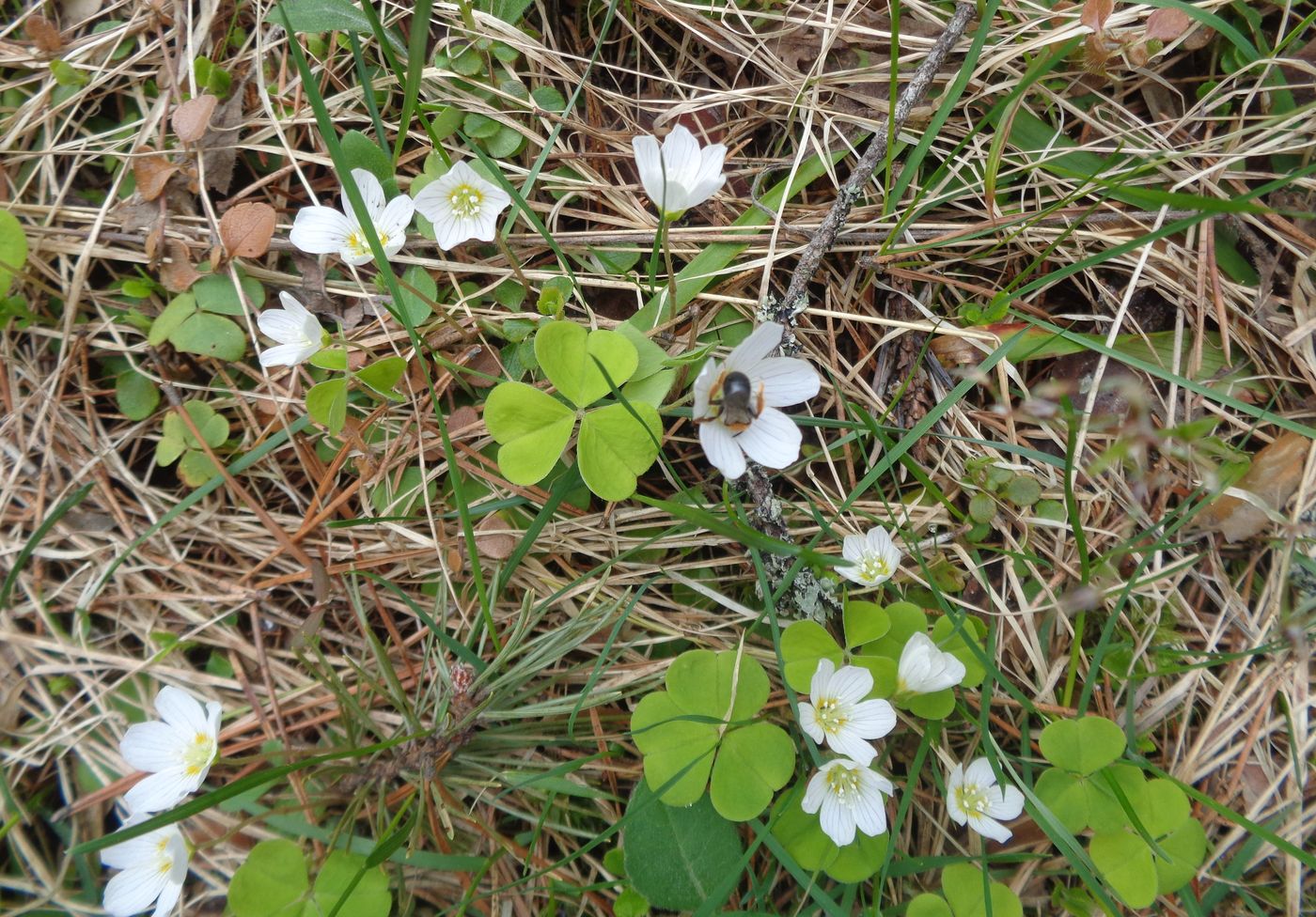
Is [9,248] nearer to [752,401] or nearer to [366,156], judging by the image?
[366,156]

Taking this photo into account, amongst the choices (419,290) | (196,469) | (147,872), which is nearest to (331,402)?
(419,290)

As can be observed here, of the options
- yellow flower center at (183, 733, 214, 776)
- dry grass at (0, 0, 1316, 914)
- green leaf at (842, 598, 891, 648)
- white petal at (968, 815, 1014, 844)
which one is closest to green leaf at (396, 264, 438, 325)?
dry grass at (0, 0, 1316, 914)

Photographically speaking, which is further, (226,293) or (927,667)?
(226,293)

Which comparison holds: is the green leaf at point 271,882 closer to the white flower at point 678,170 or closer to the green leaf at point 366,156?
the green leaf at point 366,156

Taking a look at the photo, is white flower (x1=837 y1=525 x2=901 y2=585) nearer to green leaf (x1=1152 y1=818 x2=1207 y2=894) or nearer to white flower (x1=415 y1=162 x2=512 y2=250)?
green leaf (x1=1152 y1=818 x2=1207 y2=894)

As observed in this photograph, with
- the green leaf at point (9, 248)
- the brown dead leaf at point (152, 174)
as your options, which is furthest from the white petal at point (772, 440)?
the green leaf at point (9, 248)

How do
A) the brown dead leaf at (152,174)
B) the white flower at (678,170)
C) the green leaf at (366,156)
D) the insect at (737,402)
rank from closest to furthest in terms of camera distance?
the insect at (737,402) < the white flower at (678,170) < the green leaf at (366,156) < the brown dead leaf at (152,174)

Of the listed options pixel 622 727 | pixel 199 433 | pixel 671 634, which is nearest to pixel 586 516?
pixel 671 634
